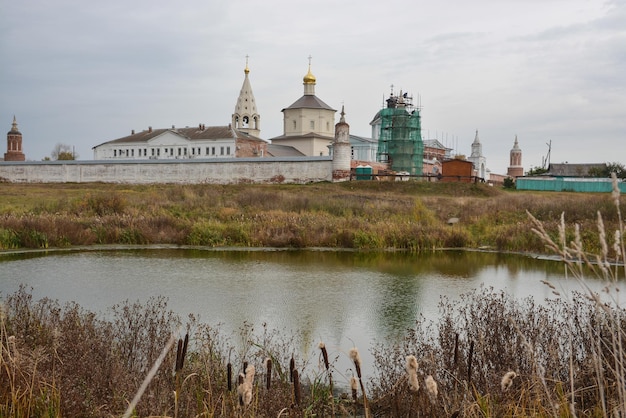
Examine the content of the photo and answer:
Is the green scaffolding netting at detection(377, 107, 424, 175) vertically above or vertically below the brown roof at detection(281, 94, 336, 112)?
below

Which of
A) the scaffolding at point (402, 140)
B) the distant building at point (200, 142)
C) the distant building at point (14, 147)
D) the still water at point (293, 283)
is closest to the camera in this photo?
the still water at point (293, 283)

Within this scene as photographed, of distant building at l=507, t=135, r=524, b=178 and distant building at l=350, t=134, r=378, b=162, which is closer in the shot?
distant building at l=350, t=134, r=378, b=162

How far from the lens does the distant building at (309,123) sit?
5784 cm

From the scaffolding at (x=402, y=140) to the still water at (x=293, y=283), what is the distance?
107ft

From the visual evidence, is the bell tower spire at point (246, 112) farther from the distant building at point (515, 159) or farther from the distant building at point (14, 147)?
the distant building at point (515, 159)

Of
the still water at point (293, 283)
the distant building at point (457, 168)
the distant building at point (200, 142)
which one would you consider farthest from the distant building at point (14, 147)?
the still water at point (293, 283)

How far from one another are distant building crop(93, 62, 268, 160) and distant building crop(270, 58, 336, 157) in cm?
368

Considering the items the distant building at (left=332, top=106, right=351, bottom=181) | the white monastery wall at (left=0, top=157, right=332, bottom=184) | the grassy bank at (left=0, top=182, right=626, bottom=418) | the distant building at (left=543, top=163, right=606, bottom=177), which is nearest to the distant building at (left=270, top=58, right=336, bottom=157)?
the white monastery wall at (left=0, top=157, right=332, bottom=184)

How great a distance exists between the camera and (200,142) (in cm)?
5538

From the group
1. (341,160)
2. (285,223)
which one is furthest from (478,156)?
(285,223)

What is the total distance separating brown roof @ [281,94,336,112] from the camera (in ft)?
193

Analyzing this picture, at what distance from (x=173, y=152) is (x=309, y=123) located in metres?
12.9

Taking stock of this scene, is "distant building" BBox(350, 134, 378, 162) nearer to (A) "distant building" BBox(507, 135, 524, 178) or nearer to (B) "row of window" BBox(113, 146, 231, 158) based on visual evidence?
(B) "row of window" BBox(113, 146, 231, 158)

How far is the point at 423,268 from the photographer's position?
1348cm
